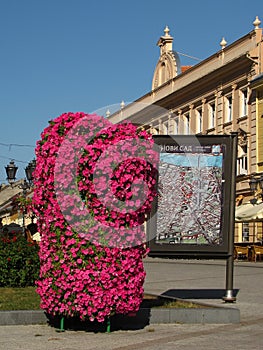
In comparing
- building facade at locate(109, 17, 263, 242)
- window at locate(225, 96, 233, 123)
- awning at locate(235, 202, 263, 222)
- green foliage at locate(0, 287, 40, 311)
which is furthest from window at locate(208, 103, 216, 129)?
green foliage at locate(0, 287, 40, 311)

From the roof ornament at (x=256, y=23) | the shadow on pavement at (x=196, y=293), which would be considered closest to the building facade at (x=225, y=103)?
the roof ornament at (x=256, y=23)

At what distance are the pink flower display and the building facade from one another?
2137 centimetres

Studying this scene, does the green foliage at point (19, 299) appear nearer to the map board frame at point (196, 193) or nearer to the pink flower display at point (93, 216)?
the pink flower display at point (93, 216)

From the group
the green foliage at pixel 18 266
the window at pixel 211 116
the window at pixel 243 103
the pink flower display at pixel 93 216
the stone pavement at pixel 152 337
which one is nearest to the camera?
the stone pavement at pixel 152 337

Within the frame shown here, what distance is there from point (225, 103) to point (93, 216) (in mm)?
33599

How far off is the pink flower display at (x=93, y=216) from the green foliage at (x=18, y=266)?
502 cm

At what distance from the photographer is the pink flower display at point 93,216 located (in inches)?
321

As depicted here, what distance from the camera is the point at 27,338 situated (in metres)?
8.18

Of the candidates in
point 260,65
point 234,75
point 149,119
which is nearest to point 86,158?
point 260,65

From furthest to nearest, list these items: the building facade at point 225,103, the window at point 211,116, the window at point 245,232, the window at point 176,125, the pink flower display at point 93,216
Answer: the window at point 176,125 → the window at point 211,116 → the window at point 245,232 → the building facade at point 225,103 → the pink flower display at point 93,216

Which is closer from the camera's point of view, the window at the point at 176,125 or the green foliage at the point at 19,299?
the green foliage at the point at 19,299

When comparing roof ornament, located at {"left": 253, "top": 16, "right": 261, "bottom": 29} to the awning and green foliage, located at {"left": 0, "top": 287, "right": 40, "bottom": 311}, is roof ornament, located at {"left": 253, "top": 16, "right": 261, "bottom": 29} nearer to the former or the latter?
the awning

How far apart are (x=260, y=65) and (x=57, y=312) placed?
30002 mm

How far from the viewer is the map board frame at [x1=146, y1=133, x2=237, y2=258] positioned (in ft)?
36.2
